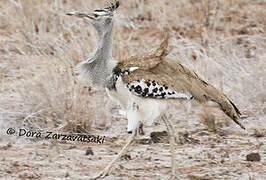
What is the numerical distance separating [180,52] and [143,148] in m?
1.42

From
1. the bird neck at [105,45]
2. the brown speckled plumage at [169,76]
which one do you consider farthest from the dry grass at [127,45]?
the brown speckled plumage at [169,76]

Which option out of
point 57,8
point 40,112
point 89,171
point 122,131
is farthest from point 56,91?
point 57,8

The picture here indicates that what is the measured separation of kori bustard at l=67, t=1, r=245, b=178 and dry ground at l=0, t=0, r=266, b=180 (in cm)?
19

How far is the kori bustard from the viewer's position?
3.85 meters

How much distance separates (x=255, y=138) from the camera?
4.99m

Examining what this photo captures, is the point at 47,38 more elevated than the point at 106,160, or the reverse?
the point at 47,38

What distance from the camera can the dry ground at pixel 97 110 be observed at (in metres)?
4.36

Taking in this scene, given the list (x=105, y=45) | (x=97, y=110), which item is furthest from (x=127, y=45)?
(x=105, y=45)

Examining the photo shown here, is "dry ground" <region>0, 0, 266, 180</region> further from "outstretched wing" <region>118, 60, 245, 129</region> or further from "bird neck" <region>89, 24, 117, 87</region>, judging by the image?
"outstretched wing" <region>118, 60, 245, 129</region>

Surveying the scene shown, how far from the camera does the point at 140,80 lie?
12.6 ft

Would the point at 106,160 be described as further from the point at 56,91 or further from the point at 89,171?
the point at 56,91

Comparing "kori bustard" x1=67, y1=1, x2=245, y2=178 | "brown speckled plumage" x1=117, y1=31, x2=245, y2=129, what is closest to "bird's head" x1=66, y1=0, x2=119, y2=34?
"kori bustard" x1=67, y1=1, x2=245, y2=178

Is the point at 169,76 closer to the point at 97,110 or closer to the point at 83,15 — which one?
the point at 83,15

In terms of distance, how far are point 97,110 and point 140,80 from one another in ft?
4.58
